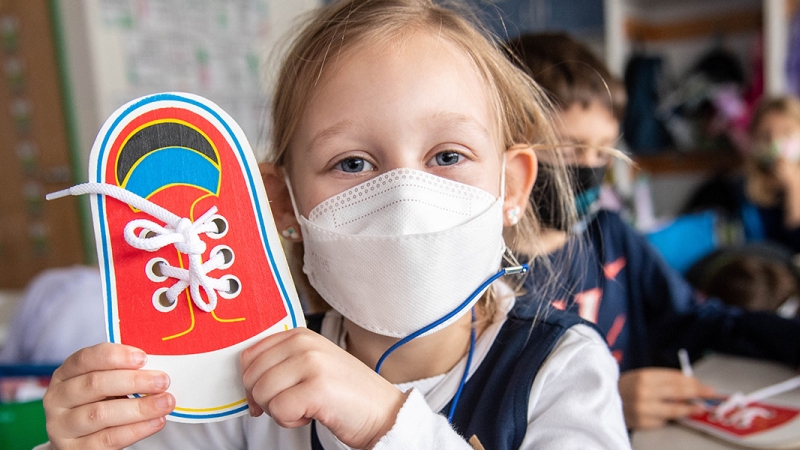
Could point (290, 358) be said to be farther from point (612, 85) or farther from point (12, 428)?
point (612, 85)

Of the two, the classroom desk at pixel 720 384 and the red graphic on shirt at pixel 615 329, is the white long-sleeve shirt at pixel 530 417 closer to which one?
the classroom desk at pixel 720 384

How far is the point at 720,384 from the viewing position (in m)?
1.19

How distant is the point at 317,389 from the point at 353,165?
0.28 meters

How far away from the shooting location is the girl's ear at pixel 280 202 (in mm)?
860

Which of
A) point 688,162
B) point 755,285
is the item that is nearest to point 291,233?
point 755,285

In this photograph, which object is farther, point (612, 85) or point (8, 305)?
point (8, 305)

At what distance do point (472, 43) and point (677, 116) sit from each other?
3.49m

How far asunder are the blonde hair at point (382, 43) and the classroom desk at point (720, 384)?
364 mm

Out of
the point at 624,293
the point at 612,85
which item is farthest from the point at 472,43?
the point at 624,293

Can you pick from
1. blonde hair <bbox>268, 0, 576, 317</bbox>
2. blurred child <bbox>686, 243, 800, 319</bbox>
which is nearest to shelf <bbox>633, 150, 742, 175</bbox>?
blurred child <bbox>686, 243, 800, 319</bbox>

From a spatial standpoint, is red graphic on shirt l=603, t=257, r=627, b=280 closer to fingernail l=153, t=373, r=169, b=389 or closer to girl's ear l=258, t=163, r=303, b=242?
girl's ear l=258, t=163, r=303, b=242

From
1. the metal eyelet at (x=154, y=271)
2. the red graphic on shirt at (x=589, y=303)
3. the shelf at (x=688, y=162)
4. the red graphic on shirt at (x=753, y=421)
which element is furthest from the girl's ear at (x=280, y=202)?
the shelf at (x=688, y=162)

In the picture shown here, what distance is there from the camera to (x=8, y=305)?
2332 mm

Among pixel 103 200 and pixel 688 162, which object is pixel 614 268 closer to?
pixel 103 200
